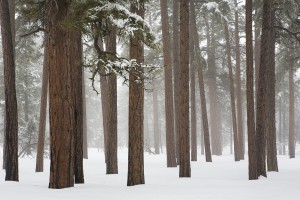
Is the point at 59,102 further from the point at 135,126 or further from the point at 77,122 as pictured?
the point at 135,126

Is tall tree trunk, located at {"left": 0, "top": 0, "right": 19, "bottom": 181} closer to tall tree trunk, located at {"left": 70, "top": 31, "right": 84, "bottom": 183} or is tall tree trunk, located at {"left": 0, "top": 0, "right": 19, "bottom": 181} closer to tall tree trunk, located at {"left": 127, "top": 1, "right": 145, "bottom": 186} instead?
tall tree trunk, located at {"left": 70, "top": 31, "right": 84, "bottom": 183}

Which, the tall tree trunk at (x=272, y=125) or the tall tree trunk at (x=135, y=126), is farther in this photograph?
the tall tree trunk at (x=272, y=125)

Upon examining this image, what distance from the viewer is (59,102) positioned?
28.7ft

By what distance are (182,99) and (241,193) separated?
419 centimetres

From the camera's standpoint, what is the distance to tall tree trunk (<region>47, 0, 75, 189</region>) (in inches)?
344

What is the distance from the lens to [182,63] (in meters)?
12.3

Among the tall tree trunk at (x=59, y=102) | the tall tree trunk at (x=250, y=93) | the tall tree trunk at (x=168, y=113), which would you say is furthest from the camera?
the tall tree trunk at (x=168, y=113)

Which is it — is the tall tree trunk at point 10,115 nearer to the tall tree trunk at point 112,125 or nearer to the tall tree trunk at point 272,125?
the tall tree trunk at point 112,125

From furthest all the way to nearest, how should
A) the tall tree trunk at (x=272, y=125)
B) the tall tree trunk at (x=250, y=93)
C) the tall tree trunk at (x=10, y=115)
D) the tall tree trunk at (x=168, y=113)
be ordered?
the tall tree trunk at (x=168, y=113) < the tall tree trunk at (x=272, y=125) < the tall tree trunk at (x=250, y=93) < the tall tree trunk at (x=10, y=115)

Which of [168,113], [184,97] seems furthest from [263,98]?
[168,113]

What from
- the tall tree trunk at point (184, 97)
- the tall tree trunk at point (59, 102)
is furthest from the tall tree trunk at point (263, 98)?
the tall tree trunk at point (59, 102)

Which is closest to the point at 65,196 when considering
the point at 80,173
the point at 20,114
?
the point at 80,173

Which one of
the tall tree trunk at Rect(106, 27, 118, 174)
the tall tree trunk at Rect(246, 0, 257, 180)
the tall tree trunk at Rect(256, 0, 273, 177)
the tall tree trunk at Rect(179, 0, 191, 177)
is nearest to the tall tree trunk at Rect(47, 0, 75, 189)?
the tall tree trunk at Rect(179, 0, 191, 177)

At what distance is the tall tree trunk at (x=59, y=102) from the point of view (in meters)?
8.74
